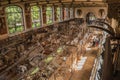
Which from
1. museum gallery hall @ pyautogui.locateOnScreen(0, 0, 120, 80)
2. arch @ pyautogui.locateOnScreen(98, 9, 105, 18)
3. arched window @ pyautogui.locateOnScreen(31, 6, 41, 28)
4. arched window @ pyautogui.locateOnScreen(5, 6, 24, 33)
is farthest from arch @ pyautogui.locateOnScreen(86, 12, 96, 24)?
arched window @ pyautogui.locateOnScreen(5, 6, 24, 33)

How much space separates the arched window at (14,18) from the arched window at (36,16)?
1.72 meters

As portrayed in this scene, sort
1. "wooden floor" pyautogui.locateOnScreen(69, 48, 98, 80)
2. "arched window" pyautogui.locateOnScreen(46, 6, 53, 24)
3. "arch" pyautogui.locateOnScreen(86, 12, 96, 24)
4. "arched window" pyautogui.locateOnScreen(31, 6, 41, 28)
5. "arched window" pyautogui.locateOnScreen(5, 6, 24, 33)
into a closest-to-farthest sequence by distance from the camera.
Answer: "wooden floor" pyautogui.locateOnScreen(69, 48, 98, 80) < "arched window" pyautogui.locateOnScreen(5, 6, 24, 33) < "arched window" pyautogui.locateOnScreen(31, 6, 41, 28) < "arched window" pyautogui.locateOnScreen(46, 6, 53, 24) < "arch" pyautogui.locateOnScreen(86, 12, 96, 24)

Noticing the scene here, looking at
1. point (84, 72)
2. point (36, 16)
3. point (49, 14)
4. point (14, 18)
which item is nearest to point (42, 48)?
point (84, 72)

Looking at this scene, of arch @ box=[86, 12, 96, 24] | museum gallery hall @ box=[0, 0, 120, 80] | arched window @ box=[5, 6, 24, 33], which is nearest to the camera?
museum gallery hall @ box=[0, 0, 120, 80]

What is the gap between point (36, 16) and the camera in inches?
622

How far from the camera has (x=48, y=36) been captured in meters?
14.9

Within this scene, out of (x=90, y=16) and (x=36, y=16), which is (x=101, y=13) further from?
(x=36, y=16)

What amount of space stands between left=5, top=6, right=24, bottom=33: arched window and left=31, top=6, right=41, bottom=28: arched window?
Result: 1.72 metres

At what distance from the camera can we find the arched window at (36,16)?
15228 mm

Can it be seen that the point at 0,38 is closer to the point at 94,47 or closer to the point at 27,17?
the point at 27,17

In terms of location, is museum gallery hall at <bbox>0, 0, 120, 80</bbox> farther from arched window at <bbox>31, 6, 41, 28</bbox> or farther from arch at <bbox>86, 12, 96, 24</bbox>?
arch at <bbox>86, 12, 96, 24</bbox>

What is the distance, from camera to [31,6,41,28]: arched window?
Answer: 600 inches

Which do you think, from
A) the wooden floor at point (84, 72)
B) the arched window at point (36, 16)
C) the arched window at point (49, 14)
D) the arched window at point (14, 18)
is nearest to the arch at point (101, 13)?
the arched window at point (49, 14)

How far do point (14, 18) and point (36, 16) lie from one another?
3.15 meters
